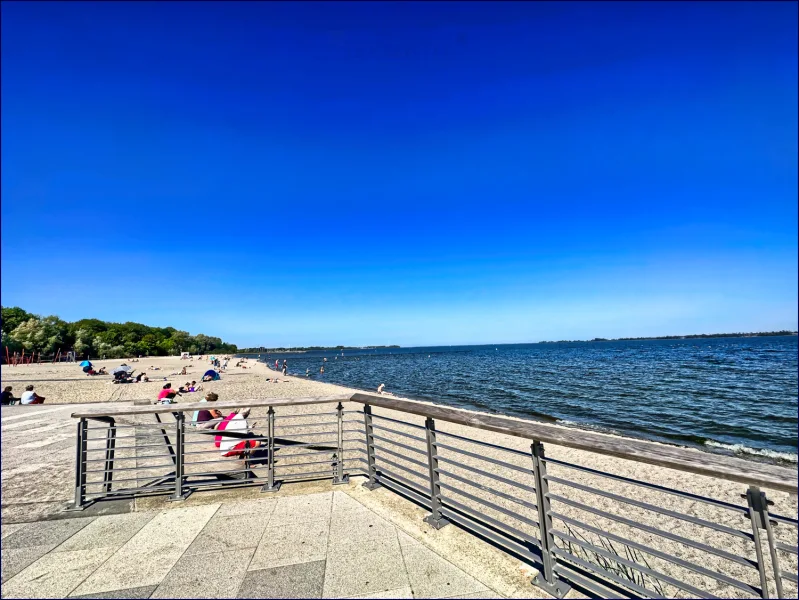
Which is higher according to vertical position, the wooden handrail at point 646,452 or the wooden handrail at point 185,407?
the wooden handrail at point 185,407

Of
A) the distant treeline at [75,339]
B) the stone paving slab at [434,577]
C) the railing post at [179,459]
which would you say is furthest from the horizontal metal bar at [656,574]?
the distant treeline at [75,339]

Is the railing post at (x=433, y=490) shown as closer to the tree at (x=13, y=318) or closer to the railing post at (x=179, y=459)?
the railing post at (x=179, y=459)

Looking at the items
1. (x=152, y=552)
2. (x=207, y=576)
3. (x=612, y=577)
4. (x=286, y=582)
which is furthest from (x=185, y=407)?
(x=612, y=577)

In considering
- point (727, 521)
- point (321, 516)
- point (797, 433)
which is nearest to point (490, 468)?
point (727, 521)

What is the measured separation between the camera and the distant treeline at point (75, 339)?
177 ft

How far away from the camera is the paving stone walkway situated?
2.88 metres

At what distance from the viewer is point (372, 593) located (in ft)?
9.17

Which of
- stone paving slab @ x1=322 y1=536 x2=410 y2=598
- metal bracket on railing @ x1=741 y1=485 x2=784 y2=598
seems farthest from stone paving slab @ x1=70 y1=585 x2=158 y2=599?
metal bracket on railing @ x1=741 y1=485 x2=784 y2=598

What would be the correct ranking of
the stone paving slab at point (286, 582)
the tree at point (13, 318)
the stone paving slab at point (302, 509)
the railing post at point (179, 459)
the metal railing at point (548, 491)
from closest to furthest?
the metal railing at point (548, 491), the stone paving slab at point (286, 582), the stone paving slab at point (302, 509), the railing post at point (179, 459), the tree at point (13, 318)

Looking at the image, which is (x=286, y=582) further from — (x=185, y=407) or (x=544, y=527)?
(x=185, y=407)

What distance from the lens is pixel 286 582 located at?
2951 mm

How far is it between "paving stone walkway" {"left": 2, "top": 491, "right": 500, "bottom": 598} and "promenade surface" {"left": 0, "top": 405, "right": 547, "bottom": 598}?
0.4 inches

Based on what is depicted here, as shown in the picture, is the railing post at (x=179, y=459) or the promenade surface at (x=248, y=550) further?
the railing post at (x=179, y=459)

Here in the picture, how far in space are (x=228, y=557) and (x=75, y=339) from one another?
277ft
